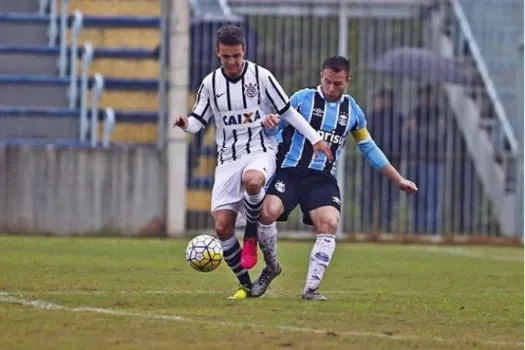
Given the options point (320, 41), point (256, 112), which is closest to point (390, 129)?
point (320, 41)

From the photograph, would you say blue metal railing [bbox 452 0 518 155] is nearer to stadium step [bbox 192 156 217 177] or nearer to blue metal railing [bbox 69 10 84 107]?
stadium step [bbox 192 156 217 177]

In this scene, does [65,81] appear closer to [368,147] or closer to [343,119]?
[368,147]

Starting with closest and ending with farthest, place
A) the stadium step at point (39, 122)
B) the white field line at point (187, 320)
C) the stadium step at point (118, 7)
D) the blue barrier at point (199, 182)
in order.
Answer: the white field line at point (187, 320) < the blue barrier at point (199, 182) < the stadium step at point (39, 122) < the stadium step at point (118, 7)

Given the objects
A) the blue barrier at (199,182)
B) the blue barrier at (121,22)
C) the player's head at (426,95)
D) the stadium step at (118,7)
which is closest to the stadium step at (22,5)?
the stadium step at (118,7)

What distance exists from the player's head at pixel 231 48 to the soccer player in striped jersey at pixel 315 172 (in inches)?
17.7

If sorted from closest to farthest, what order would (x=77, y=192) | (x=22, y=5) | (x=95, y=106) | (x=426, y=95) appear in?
(x=77, y=192)
(x=95, y=106)
(x=426, y=95)
(x=22, y=5)

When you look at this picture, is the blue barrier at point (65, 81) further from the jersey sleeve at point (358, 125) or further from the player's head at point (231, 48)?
the player's head at point (231, 48)

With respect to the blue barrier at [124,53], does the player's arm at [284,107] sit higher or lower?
lower

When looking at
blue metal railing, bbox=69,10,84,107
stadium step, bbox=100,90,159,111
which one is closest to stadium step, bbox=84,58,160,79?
stadium step, bbox=100,90,159,111

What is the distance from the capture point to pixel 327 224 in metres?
10.2

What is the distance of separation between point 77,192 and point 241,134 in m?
10.5

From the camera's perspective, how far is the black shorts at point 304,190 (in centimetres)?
1041

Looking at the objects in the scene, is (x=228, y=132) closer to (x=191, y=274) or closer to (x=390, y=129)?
(x=191, y=274)

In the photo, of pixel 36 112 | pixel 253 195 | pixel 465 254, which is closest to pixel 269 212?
pixel 253 195
